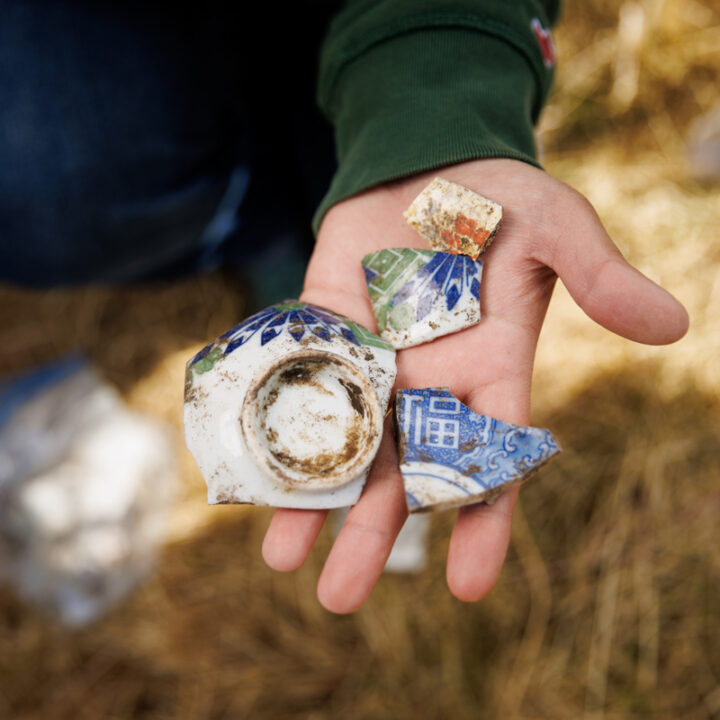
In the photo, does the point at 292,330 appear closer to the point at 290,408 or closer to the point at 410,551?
the point at 290,408

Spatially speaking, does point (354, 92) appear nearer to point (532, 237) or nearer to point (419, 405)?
point (532, 237)

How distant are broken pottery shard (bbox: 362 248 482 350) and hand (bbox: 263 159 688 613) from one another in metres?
0.03

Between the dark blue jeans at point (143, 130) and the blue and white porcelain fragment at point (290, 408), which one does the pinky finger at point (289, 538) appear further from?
the dark blue jeans at point (143, 130)

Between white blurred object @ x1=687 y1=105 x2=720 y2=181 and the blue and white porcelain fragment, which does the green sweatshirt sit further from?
white blurred object @ x1=687 y1=105 x2=720 y2=181

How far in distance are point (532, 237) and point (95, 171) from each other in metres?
1.07

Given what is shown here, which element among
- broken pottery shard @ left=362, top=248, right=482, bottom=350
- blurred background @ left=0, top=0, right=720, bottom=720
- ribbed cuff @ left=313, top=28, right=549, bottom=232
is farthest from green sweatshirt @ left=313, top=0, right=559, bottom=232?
blurred background @ left=0, top=0, right=720, bottom=720

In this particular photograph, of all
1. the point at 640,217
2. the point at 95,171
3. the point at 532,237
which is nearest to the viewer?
the point at 532,237

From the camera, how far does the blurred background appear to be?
1854mm

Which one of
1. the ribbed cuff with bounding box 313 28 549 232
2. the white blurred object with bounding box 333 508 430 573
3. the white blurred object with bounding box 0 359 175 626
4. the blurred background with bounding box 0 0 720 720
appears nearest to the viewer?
the ribbed cuff with bounding box 313 28 549 232

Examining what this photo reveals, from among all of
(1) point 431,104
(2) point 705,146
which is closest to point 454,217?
(1) point 431,104

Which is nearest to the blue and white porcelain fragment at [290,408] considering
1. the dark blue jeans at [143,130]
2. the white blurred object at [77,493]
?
the dark blue jeans at [143,130]

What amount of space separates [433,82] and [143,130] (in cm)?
72

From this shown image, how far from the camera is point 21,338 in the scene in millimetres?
2520

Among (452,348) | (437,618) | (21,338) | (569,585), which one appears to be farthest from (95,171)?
(569,585)
